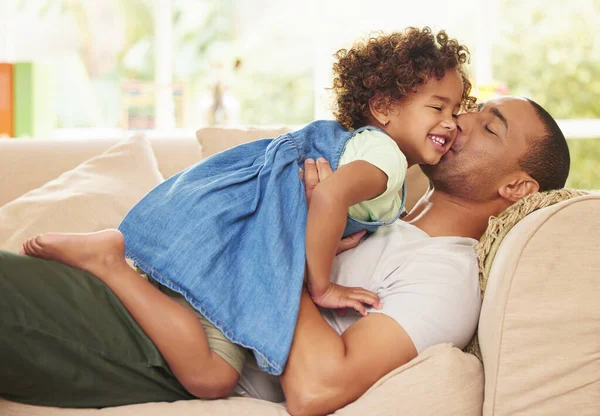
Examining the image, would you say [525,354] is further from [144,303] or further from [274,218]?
[144,303]

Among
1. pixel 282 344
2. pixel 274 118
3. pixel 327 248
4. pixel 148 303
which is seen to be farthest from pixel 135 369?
pixel 274 118

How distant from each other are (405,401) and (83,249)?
0.69 metres

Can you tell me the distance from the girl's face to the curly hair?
0.9 inches

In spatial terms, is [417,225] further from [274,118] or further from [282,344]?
[274,118]

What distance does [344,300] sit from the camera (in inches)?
61.3

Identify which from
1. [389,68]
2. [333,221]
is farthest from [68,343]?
[389,68]

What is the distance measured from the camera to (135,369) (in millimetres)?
1411

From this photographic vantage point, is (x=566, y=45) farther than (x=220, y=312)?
Yes

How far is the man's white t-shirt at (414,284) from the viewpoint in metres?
1.52

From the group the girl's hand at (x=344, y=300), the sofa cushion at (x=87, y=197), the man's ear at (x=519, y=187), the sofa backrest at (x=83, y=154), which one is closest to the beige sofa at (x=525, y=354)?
the girl's hand at (x=344, y=300)

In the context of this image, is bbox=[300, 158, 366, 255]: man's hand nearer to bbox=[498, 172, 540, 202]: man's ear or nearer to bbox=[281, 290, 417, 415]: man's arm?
bbox=[281, 290, 417, 415]: man's arm

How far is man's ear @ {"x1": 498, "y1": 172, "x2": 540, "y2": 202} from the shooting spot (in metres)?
1.86

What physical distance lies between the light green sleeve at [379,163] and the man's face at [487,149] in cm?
26

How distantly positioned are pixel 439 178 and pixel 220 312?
0.73 m
